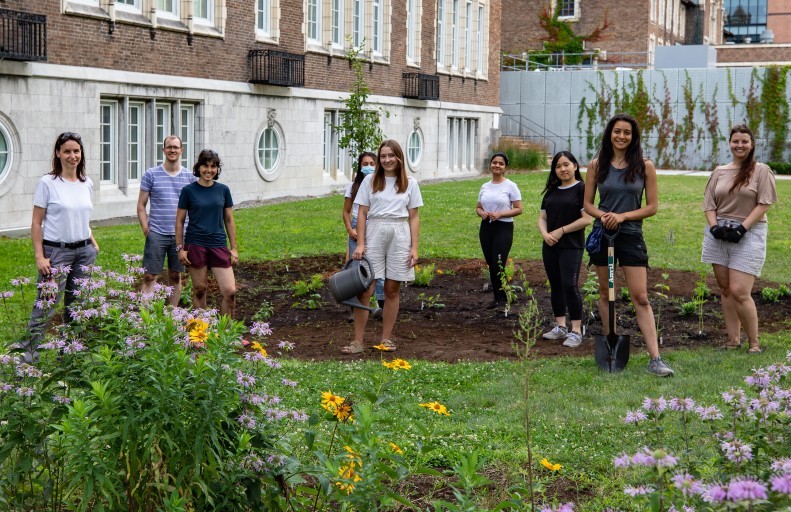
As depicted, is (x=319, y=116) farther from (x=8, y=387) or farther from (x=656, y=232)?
(x=8, y=387)

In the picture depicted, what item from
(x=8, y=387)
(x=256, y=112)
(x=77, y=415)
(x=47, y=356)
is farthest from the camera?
(x=256, y=112)

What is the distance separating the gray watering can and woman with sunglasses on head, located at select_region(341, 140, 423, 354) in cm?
6

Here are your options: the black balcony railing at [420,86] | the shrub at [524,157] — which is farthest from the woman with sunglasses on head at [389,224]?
the shrub at [524,157]

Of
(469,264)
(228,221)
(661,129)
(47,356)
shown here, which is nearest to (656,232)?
(469,264)

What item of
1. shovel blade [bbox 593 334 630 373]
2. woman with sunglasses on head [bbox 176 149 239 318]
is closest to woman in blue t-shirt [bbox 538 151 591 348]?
shovel blade [bbox 593 334 630 373]

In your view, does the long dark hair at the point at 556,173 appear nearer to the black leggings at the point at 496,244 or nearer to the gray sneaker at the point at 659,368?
the black leggings at the point at 496,244

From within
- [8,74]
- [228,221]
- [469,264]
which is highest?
[8,74]

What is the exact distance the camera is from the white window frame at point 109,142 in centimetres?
2214

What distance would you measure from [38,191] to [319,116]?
22182mm

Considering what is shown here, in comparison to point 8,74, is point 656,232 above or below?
below

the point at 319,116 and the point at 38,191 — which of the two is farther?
the point at 319,116

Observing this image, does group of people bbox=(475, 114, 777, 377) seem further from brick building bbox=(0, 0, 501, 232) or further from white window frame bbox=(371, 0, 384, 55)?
white window frame bbox=(371, 0, 384, 55)

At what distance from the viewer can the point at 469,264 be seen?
15281 millimetres

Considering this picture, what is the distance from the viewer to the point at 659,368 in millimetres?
8539
